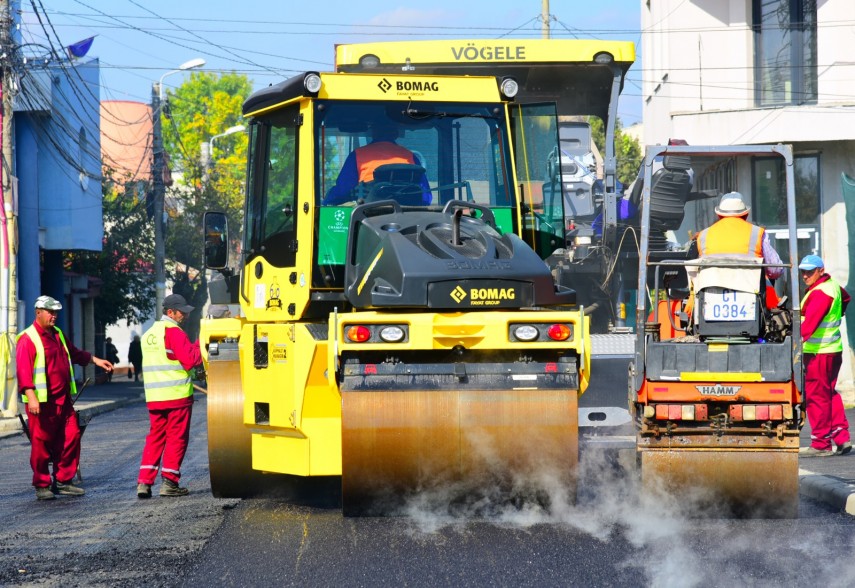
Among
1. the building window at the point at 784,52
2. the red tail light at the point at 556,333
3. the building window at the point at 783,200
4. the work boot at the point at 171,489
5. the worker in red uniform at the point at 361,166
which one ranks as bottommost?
the work boot at the point at 171,489

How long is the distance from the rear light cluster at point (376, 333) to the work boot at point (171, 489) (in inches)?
130

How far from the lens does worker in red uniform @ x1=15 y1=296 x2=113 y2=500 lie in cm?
1098

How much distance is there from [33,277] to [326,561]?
23628mm

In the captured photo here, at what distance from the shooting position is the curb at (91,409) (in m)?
19.9

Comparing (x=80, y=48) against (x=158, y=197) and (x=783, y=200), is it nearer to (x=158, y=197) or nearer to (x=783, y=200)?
(x=158, y=197)

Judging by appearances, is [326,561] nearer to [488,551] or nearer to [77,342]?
[488,551]

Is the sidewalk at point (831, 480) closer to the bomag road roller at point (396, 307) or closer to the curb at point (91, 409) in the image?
the bomag road roller at point (396, 307)

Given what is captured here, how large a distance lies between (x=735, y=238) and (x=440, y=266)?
191cm

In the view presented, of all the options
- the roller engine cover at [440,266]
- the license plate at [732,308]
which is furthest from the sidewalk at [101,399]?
the license plate at [732,308]

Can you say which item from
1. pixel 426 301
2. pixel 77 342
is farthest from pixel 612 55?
pixel 77 342

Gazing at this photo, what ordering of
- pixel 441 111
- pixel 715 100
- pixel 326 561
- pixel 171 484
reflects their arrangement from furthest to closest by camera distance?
pixel 715 100
pixel 171 484
pixel 441 111
pixel 326 561

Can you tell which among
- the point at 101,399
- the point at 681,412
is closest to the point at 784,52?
the point at 681,412

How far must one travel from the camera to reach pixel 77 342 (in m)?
38.9

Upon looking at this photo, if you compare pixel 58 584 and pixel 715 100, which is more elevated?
pixel 715 100
